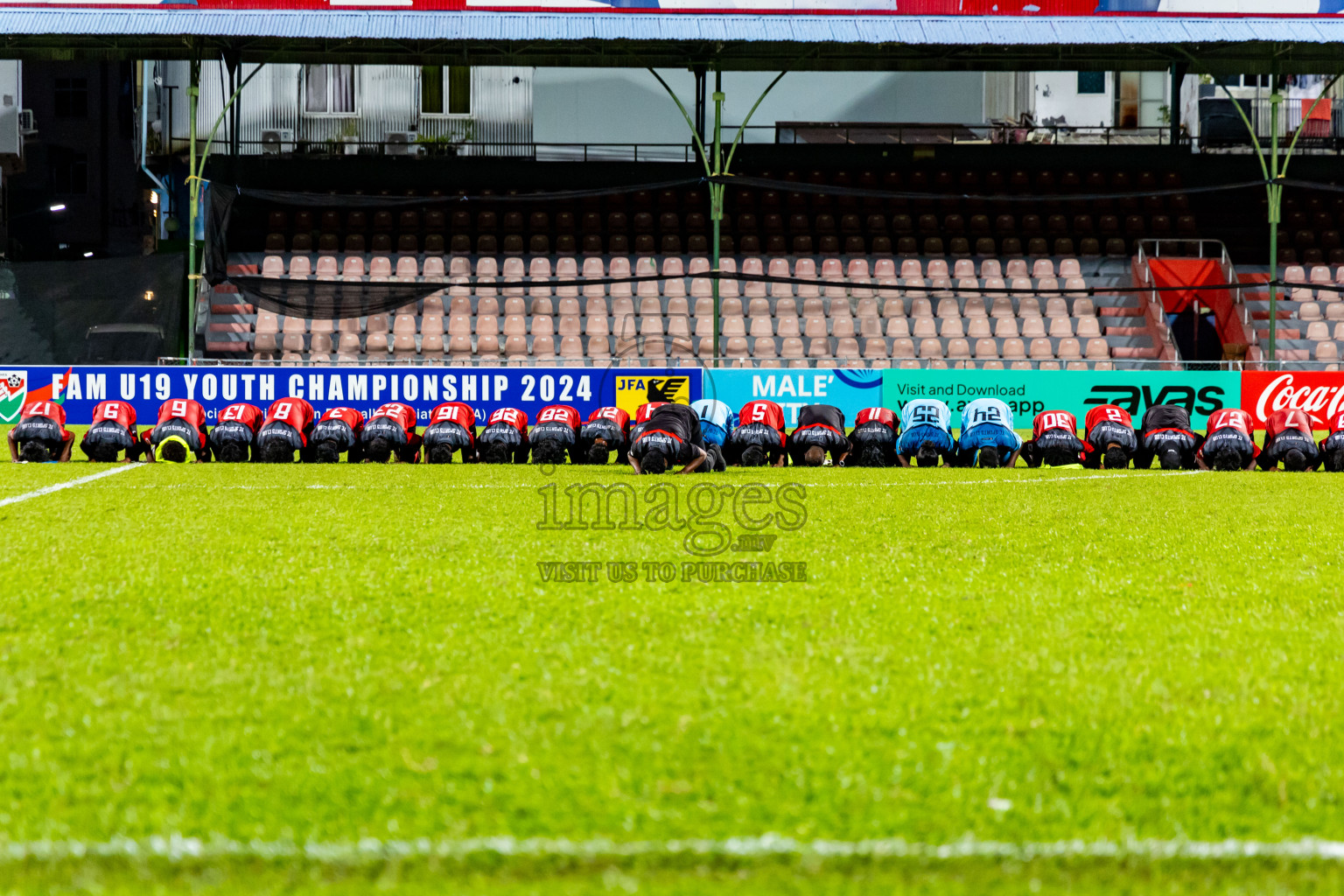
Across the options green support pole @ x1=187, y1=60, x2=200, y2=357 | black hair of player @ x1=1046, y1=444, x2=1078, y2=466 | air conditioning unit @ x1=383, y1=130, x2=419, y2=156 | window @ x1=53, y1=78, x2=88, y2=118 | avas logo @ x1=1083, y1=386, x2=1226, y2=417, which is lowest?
black hair of player @ x1=1046, y1=444, x2=1078, y2=466

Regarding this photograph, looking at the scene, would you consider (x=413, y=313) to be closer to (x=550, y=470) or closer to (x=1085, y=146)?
(x=550, y=470)

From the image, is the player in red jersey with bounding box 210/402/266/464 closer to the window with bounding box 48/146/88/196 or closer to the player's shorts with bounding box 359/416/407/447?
the player's shorts with bounding box 359/416/407/447

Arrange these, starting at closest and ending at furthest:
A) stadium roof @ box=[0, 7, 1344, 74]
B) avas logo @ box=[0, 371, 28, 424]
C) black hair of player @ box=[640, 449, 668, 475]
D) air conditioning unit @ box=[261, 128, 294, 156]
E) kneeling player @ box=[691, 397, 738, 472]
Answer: black hair of player @ box=[640, 449, 668, 475]
kneeling player @ box=[691, 397, 738, 472]
avas logo @ box=[0, 371, 28, 424]
stadium roof @ box=[0, 7, 1344, 74]
air conditioning unit @ box=[261, 128, 294, 156]

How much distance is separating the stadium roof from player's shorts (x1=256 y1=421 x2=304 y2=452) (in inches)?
425

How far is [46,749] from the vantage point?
3012 millimetres

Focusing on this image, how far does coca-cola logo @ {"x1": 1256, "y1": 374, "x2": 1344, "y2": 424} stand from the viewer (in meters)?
19.3

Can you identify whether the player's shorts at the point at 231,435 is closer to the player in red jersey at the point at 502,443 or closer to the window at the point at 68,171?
the player in red jersey at the point at 502,443

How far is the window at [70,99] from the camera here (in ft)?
135

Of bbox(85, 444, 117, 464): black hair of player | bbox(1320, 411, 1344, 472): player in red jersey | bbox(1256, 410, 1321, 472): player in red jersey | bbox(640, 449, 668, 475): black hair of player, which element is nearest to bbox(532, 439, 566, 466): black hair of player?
bbox(640, 449, 668, 475): black hair of player

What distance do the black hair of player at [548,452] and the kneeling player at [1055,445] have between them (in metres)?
5.45

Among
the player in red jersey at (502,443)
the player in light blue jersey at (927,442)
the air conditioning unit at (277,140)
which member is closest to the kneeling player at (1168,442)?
the player in light blue jersey at (927,442)

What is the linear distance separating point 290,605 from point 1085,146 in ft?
94.4

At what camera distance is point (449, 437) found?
45.5ft

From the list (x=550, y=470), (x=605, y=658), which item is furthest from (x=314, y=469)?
(x=605, y=658)
